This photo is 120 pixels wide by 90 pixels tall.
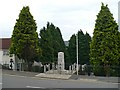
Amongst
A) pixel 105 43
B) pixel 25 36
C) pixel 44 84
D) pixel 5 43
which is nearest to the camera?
Answer: pixel 44 84

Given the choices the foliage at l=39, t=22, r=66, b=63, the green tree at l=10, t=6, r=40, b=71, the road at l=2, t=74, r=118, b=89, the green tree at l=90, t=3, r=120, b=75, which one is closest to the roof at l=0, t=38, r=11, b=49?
the foliage at l=39, t=22, r=66, b=63

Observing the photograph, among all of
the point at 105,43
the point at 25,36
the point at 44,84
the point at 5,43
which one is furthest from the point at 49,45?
the point at 5,43

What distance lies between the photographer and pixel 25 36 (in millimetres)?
38156

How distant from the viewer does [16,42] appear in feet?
128

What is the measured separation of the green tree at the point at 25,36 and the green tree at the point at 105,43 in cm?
689

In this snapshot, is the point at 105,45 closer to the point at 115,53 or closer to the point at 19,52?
the point at 115,53

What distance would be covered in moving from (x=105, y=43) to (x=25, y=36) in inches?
361

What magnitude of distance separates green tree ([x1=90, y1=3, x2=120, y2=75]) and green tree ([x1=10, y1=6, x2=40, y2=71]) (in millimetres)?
6887

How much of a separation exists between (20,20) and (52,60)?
475 inches

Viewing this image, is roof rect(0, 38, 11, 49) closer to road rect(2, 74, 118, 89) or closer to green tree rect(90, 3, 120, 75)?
green tree rect(90, 3, 120, 75)

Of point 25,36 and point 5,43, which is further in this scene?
point 5,43

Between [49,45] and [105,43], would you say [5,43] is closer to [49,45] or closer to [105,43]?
[49,45]

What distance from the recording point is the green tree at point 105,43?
116ft

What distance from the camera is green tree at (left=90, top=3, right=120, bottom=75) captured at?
35.3m
